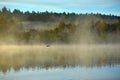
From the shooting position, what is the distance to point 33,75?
2186 cm

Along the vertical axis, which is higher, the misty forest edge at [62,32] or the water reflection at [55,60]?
the misty forest edge at [62,32]

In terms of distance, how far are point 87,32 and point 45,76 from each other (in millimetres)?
67520

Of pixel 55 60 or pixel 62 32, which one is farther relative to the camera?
pixel 62 32

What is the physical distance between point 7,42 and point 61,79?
60.1m

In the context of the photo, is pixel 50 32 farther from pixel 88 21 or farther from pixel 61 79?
pixel 61 79

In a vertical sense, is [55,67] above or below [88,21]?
below

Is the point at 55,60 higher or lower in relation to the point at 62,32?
lower

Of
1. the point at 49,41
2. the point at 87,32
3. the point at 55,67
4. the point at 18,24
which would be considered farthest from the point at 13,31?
the point at 55,67

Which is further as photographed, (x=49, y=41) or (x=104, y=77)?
(x=49, y=41)

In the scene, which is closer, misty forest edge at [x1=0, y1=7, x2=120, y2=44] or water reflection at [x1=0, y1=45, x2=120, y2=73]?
water reflection at [x1=0, y1=45, x2=120, y2=73]

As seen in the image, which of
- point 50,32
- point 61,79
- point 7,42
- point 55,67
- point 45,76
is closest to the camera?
point 61,79

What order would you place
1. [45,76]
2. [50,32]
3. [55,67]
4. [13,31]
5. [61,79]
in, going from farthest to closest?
[50,32], [13,31], [55,67], [45,76], [61,79]

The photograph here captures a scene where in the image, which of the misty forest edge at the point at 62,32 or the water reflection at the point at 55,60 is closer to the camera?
the water reflection at the point at 55,60

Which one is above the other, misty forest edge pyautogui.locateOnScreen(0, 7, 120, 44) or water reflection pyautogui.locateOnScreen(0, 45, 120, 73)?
misty forest edge pyautogui.locateOnScreen(0, 7, 120, 44)
